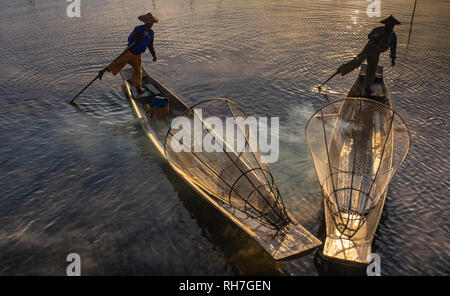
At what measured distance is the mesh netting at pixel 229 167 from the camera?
524 centimetres

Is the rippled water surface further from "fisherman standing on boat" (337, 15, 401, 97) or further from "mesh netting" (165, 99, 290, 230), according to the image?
"fisherman standing on boat" (337, 15, 401, 97)

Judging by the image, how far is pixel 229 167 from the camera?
19.9ft

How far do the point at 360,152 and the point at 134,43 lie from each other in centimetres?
665

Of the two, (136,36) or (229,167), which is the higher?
(136,36)

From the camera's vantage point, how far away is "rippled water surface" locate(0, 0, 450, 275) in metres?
5.48

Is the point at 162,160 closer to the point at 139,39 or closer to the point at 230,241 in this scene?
the point at 230,241

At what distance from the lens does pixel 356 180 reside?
577 cm

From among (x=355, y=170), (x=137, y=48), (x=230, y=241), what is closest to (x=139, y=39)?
(x=137, y=48)

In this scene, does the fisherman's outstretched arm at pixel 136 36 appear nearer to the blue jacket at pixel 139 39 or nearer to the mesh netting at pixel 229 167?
the blue jacket at pixel 139 39

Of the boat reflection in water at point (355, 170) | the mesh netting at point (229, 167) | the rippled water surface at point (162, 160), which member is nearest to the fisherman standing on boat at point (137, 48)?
the rippled water surface at point (162, 160)

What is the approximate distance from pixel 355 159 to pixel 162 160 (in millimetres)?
4501

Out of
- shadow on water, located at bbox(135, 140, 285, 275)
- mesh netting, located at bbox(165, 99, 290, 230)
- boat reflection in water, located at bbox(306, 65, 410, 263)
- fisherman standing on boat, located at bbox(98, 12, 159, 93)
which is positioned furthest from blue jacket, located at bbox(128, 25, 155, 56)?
boat reflection in water, located at bbox(306, 65, 410, 263)
